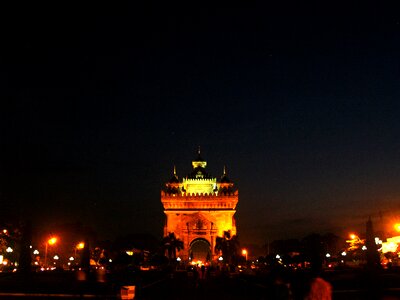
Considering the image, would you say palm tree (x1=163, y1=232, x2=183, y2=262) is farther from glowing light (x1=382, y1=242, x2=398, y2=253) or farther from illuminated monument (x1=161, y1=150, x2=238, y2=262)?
glowing light (x1=382, y1=242, x2=398, y2=253)

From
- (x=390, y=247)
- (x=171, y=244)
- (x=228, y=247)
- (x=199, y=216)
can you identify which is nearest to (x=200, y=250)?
(x=199, y=216)

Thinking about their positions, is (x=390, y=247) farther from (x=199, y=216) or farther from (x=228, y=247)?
(x=199, y=216)

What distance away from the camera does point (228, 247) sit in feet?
337

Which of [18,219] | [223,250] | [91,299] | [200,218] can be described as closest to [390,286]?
[91,299]

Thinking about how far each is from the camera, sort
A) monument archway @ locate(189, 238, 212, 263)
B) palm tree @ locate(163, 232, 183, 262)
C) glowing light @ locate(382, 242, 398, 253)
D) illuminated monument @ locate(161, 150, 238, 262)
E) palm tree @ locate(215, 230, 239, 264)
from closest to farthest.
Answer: glowing light @ locate(382, 242, 398, 253)
palm tree @ locate(215, 230, 239, 264)
palm tree @ locate(163, 232, 183, 262)
illuminated monument @ locate(161, 150, 238, 262)
monument archway @ locate(189, 238, 212, 263)

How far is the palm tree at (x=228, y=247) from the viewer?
332 feet

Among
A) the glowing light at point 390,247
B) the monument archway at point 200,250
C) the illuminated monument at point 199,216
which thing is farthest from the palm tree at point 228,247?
the glowing light at point 390,247

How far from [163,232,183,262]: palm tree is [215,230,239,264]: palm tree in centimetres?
771

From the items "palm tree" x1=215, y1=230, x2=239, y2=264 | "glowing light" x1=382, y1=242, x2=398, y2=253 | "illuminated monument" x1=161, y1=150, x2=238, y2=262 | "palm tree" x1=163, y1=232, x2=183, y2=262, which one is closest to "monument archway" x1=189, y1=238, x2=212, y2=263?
"illuminated monument" x1=161, y1=150, x2=238, y2=262

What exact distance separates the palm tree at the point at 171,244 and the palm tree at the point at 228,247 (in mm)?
7714

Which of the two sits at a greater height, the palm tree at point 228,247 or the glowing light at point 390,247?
the palm tree at point 228,247

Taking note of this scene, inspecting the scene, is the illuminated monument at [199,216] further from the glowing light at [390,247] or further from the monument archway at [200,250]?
the glowing light at [390,247]

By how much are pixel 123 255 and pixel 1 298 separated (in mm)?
43856

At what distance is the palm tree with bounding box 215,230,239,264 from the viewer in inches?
3979
